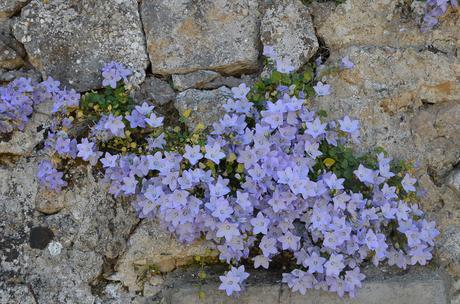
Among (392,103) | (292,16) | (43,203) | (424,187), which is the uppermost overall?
(292,16)

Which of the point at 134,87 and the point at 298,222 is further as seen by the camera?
the point at 134,87

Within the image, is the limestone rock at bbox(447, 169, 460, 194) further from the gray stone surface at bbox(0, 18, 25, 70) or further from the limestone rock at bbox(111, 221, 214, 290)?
the gray stone surface at bbox(0, 18, 25, 70)

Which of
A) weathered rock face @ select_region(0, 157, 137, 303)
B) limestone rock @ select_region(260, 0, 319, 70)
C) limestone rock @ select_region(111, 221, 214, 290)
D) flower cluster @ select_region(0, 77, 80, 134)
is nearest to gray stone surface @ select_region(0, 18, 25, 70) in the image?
flower cluster @ select_region(0, 77, 80, 134)

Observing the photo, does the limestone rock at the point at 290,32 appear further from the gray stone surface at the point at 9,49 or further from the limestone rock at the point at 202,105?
the gray stone surface at the point at 9,49

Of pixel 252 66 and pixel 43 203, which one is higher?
pixel 252 66

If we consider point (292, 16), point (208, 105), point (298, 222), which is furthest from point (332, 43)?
point (298, 222)

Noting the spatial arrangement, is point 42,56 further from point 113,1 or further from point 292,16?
point 292,16

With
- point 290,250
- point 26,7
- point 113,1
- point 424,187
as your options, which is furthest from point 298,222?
point 26,7
